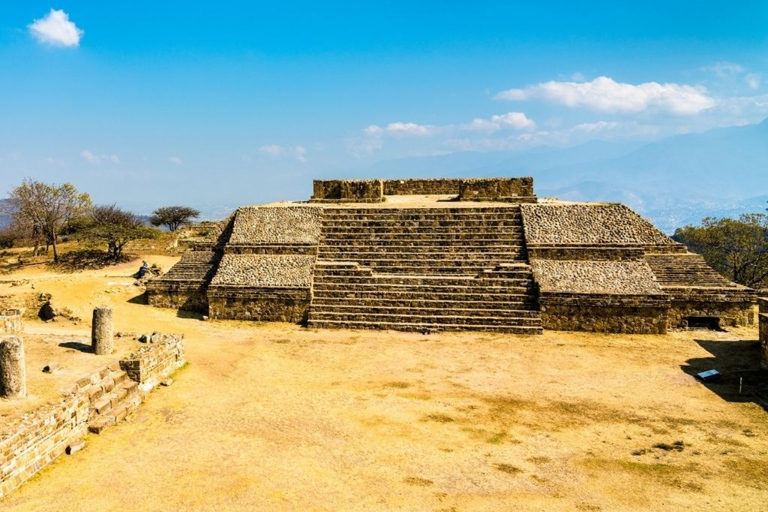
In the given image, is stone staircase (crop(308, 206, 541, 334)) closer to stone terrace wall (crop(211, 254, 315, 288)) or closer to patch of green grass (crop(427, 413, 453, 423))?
stone terrace wall (crop(211, 254, 315, 288))

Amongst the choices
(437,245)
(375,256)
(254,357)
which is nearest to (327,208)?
(375,256)

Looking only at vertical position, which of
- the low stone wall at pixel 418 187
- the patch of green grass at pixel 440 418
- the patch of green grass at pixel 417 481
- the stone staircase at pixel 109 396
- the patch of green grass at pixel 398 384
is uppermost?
the low stone wall at pixel 418 187

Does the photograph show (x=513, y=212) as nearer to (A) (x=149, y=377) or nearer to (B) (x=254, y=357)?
(B) (x=254, y=357)

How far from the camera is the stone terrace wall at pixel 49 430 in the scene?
262 inches

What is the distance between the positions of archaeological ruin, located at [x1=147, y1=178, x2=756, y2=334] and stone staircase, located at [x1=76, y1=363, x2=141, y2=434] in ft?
21.7

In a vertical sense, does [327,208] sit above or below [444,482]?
above

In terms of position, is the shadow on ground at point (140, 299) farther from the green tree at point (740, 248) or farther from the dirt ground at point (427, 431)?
the green tree at point (740, 248)

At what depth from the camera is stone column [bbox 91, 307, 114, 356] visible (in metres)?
10.7

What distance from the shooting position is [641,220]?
1858 cm

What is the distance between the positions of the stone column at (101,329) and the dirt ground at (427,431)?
0.46m

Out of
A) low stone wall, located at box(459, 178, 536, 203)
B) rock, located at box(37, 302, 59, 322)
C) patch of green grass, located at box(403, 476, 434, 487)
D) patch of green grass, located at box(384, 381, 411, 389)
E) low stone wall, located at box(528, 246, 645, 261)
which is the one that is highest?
low stone wall, located at box(459, 178, 536, 203)

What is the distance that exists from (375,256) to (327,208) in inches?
141

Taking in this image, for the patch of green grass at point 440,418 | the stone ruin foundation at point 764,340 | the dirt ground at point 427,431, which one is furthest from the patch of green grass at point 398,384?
the stone ruin foundation at point 764,340

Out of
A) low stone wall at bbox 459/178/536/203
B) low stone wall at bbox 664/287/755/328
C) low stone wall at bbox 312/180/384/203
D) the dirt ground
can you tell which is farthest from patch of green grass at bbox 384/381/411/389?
low stone wall at bbox 459/178/536/203
